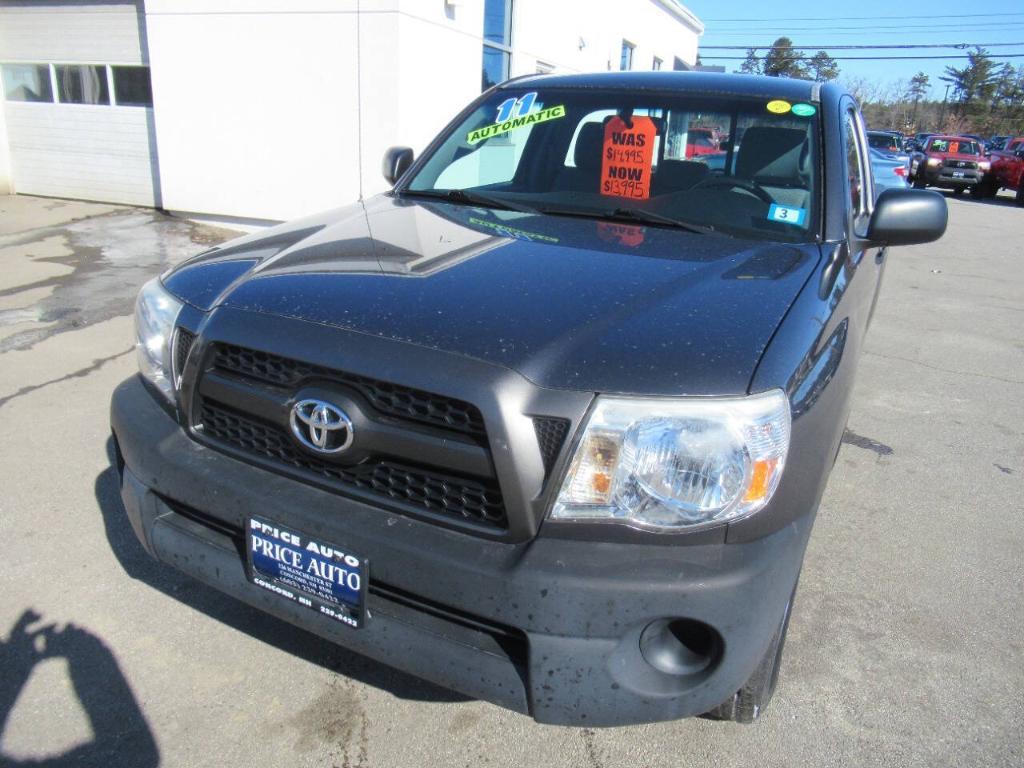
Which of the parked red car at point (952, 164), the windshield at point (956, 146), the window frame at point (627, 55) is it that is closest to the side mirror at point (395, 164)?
the window frame at point (627, 55)

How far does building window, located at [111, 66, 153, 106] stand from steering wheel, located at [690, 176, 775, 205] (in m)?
9.50

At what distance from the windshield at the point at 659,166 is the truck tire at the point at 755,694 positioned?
4.30 ft

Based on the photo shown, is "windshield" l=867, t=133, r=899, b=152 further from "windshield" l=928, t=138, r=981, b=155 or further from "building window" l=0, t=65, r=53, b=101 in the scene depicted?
"building window" l=0, t=65, r=53, b=101

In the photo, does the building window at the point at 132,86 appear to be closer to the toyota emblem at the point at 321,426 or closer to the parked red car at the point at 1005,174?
the toyota emblem at the point at 321,426

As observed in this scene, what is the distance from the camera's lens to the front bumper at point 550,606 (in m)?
1.59

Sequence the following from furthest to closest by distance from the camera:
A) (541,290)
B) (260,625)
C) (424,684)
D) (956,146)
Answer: (956,146) < (260,625) < (424,684) < (541,290)

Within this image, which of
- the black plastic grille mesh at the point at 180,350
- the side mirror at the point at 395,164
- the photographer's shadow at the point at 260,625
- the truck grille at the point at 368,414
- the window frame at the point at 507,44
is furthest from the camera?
the window frame at the point at 507,44

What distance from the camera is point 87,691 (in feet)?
7.30

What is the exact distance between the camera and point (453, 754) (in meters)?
2.08

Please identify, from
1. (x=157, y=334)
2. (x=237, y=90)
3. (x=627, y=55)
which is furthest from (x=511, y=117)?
(x=627, y=55)

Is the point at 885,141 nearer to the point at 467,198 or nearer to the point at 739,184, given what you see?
the point at 739,184

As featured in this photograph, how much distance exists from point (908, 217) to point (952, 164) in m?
23.8

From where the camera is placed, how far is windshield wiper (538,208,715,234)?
2643 mm

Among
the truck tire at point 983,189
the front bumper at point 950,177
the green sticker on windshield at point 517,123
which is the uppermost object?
the green sticker on windshield at point 517,123
